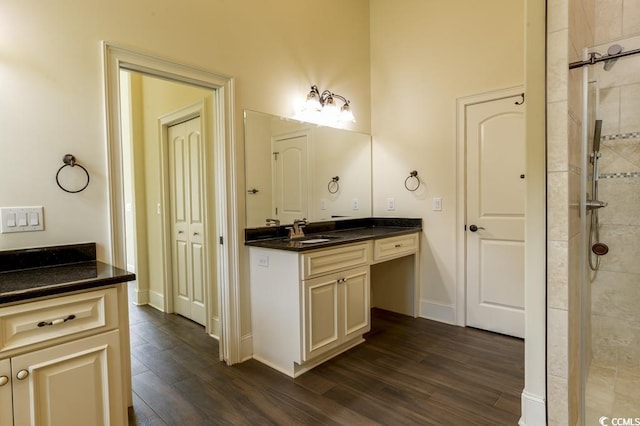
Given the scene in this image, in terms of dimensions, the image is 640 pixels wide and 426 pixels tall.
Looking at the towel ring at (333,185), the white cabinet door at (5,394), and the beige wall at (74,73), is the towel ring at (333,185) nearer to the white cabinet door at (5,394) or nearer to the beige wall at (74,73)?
the beige wall at (74,73)

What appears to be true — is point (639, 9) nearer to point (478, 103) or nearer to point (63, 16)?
point (478, 103)

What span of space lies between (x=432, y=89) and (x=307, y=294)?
2.28 metres

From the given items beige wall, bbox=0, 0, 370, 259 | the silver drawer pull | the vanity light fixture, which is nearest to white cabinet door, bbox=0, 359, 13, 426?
the silver drawer pull

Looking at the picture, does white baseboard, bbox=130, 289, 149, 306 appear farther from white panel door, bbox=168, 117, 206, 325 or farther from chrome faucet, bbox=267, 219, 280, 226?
chrome faucet, bbox=267, 219, 280, 226

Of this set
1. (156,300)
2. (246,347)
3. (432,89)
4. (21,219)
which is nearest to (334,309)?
(246,347)

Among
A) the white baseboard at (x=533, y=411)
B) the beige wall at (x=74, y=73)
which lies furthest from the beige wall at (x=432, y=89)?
the beige wall at (x=74, y=73)

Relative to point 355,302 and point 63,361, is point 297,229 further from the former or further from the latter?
point 63,361

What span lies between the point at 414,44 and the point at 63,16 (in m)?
2.81

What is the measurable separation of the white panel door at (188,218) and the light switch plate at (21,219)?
1448 mm

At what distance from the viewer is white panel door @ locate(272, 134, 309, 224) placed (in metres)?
2.75

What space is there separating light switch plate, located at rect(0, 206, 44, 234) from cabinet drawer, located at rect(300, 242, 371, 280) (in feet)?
4.55

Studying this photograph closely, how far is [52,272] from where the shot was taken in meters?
1.51

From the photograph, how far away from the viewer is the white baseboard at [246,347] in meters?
2.48

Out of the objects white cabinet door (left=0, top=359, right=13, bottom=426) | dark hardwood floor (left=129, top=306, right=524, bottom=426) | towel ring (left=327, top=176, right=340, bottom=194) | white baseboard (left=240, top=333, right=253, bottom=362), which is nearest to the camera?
white cabinet door (left=0, top=359, right=13, bottom=426)
